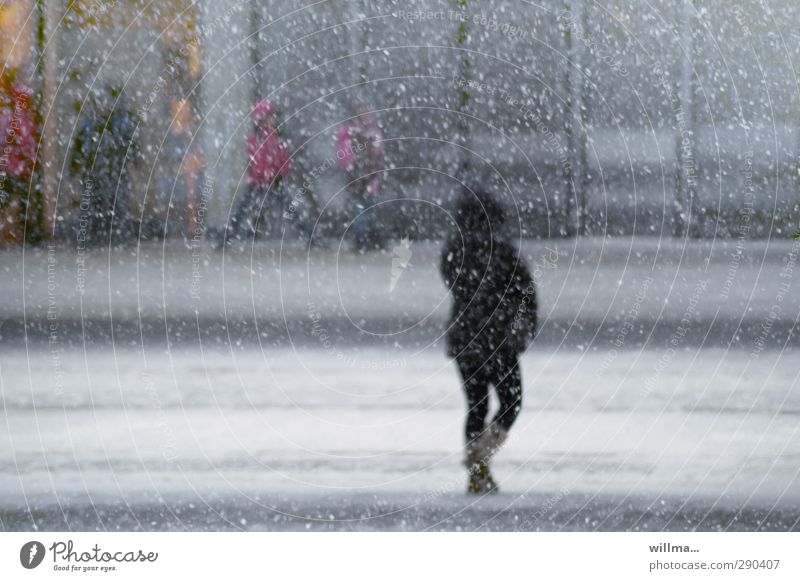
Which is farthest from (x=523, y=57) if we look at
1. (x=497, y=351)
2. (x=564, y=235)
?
(x=497, y=351)

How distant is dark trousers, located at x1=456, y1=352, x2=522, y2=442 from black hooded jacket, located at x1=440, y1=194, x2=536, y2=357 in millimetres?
21

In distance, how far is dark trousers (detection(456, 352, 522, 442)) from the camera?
2389 mm

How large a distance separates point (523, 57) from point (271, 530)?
1087mm

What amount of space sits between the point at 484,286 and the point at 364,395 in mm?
330

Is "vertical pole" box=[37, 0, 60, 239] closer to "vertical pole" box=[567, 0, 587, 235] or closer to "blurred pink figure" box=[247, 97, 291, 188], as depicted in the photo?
"blurred pink figure" box=[247, 97, 291, 188]

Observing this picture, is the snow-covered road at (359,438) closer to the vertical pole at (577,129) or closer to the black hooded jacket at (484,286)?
the black hooded jacket at (484,286)

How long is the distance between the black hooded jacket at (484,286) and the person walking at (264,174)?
35 cm

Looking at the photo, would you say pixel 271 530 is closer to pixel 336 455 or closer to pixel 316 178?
pixel 336 455

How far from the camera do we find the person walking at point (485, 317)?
2.36 metres

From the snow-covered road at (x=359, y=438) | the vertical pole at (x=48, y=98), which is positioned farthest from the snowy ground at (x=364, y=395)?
the vertical pole at (x=48, y=98)

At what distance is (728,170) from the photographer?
2.38 m

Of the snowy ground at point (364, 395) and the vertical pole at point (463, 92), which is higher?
the vertical pole at point (463, 92)

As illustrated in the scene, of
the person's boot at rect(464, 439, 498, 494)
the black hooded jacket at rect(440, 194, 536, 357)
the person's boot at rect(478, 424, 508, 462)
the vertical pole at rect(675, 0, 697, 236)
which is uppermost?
the vertical pole at rect(675, 0, 697, 236)

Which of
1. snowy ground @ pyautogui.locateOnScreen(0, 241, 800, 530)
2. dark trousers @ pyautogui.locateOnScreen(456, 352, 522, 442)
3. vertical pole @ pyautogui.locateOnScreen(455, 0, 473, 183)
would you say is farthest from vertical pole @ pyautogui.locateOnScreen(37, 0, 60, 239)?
dark trousers @ pyautogui.locateOnScreen(456, 352, 522, 442)
